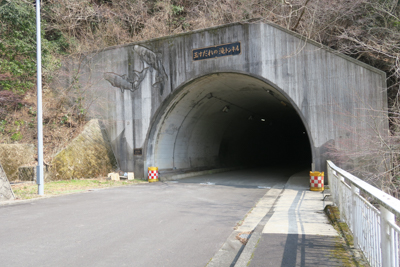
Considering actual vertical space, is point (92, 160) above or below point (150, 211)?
above

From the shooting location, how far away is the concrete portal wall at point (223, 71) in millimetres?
11516

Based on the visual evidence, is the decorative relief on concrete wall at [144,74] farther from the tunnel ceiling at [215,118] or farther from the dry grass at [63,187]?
the dry grass at [63,187]

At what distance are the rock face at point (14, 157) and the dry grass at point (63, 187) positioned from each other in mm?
1427

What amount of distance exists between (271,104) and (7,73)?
14.3m

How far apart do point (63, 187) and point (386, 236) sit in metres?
11.2

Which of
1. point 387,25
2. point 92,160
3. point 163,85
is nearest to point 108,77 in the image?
point 163,85

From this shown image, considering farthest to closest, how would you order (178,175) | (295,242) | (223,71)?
(178,175), (223,71), (295,242)

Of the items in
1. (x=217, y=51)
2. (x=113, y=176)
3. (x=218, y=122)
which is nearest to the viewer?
(x=217, y=51)

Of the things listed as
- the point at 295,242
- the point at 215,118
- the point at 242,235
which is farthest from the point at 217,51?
the point at 295,242

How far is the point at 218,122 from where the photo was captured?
778 inches

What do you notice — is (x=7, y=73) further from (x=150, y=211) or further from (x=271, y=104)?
(x=271, y=104)

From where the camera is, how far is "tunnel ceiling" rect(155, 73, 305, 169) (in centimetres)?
1511

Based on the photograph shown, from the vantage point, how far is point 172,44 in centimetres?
1492

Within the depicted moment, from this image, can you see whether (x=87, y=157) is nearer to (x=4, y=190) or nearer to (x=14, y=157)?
(x=14, y=157)
